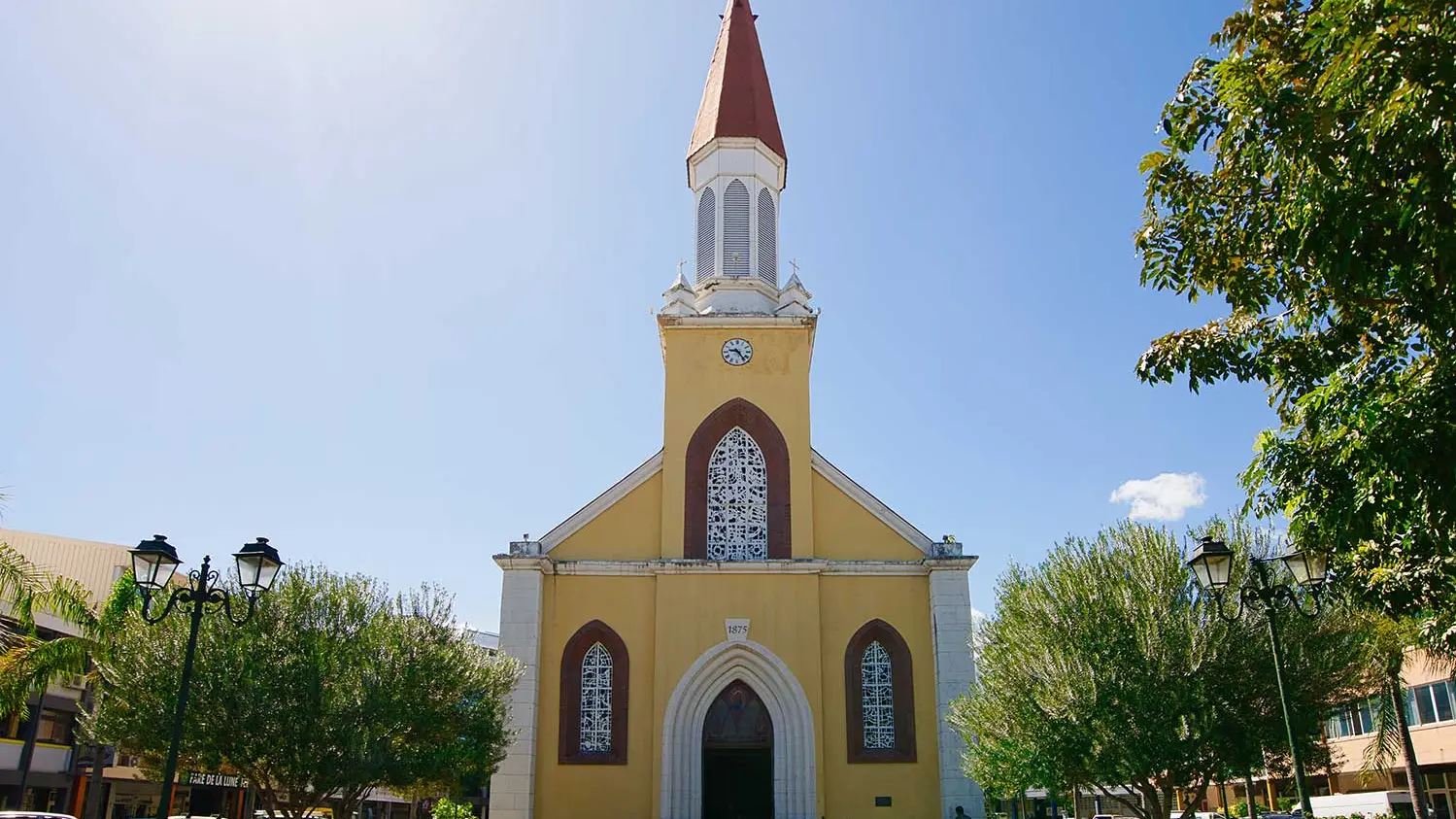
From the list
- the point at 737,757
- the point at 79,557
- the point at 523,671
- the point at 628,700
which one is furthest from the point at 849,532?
the point at 79,557

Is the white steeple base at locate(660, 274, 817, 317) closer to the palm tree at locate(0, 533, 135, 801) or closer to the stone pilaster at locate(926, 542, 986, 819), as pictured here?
the stone pilaster at locate(926, 542, 986, 819)

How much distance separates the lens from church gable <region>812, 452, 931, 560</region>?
964 inches

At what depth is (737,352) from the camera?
2580cm

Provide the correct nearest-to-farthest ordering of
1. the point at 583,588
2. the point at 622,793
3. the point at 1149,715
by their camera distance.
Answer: the point at 1149,715 → the point at 622,793 → the point at 583,588

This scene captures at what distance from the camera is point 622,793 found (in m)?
22.3

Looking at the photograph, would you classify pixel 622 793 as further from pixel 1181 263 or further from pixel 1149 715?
pixel 1181 263

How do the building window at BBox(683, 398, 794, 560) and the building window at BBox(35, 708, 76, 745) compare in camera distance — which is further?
the building window at BBox(35, 708, 76, 745)

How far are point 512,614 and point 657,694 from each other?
3.74m

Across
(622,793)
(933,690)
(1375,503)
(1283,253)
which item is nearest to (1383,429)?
(1375,503)

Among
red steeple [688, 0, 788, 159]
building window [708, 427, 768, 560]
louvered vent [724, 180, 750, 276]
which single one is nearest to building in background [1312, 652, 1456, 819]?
building window [708, 427, 768, 560]

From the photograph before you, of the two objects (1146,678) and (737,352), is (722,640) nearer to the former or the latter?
(737,352)

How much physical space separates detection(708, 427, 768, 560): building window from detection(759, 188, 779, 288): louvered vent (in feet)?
14.4

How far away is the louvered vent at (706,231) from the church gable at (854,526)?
5847 mm

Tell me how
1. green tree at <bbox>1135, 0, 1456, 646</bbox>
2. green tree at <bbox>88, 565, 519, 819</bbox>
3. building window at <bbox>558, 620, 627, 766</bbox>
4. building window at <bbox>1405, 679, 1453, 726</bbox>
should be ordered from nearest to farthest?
green tree at <bbox>1135, 0, 1456, 646</bbox>, green tree at <bbox>88, 565, 519, 819</bbox>, building window at <bbox>558, 620, 627, 766</bbox>, building window at <bbox>1405, 679, 1453, 726</bbox>
